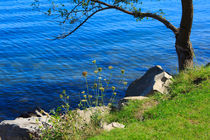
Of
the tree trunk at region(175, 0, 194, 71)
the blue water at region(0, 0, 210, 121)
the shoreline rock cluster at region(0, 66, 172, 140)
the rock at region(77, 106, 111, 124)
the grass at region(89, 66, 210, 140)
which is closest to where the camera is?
the grass at region(89, 66, 210, 140)

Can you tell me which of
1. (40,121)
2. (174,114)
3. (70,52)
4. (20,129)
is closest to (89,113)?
(40,121)

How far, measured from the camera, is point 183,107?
8.16 metres

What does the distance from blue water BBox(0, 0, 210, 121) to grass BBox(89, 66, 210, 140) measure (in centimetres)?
285

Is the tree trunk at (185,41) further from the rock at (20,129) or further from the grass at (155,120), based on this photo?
the rock at (20,129)

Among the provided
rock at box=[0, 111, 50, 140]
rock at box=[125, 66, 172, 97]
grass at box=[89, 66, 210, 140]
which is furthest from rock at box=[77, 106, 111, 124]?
rock at box=[125, 66, 172, 97]

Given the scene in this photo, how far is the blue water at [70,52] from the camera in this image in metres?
15.0

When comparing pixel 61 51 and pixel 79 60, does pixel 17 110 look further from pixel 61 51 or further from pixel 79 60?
pixel 61 51

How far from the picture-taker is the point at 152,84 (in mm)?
10781

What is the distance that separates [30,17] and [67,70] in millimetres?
14831

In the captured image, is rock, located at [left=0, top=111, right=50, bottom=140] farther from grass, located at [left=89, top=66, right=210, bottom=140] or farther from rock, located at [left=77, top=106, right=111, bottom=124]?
Answer: grass, located at [left=89, top=66, right=210, bottom=140]

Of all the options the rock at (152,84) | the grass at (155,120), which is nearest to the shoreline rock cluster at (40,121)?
the rock at (152,84)

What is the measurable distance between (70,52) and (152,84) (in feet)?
37.4

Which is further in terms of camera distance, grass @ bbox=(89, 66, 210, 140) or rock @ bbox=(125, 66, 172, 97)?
rock @ bbox=(125, 66, 172, 97)

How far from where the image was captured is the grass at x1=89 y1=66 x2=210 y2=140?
21.8 feet
